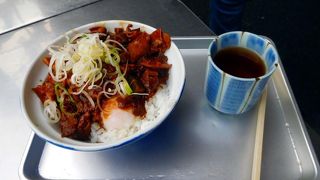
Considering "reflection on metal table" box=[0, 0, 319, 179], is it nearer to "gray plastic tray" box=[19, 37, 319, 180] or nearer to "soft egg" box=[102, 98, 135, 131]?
"gray plastic tray" box=[19, 37, 319, 180]

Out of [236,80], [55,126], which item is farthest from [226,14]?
[55,126]

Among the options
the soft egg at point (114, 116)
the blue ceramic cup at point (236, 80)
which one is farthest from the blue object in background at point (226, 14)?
the soft egg at point (114, 116)

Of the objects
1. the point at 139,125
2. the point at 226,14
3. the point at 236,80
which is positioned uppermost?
the point at 236,80

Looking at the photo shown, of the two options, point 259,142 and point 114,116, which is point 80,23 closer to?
point 114,116

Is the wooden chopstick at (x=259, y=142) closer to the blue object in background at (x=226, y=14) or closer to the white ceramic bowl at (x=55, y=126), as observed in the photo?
the white ceramic bowl at (x=55, y=126)

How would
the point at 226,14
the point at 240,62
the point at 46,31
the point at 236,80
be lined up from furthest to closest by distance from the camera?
the point at 226,14 → the point at 46,31 → the point at 240,62 → the point at 236,80

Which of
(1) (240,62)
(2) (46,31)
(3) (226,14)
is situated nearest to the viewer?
(1) (240,62)

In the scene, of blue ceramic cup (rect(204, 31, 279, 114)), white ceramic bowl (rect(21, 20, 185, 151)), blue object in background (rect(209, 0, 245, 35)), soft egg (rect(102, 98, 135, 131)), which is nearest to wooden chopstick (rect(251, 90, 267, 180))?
blue ceramic cup (rect(204, 31, 279, 114))

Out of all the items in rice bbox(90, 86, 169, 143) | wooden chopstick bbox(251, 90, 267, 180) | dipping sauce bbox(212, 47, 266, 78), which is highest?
dipping sauce bbox(212, 47, 266, 78)
